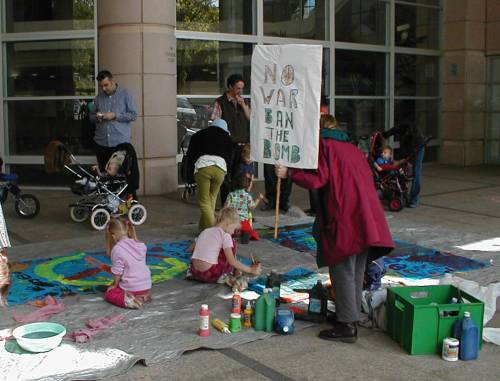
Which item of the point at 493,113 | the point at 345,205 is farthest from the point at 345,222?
the point at 493,113

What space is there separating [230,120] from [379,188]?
2.94 meters

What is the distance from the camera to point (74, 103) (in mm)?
12773

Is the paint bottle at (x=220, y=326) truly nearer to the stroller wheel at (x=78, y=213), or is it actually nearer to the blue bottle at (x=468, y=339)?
the blue bottle at (x=468, y=339)

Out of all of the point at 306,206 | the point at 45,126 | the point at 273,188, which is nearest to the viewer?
the point at 273,188

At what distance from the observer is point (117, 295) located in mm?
5980

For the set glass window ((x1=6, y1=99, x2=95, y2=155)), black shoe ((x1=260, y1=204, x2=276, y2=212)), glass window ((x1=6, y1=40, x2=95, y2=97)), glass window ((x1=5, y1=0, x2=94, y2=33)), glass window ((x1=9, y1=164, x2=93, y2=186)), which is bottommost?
black shoe ((x1=260, y1=204, x2=276, y2=212))

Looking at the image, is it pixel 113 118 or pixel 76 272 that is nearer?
pixel 76 272

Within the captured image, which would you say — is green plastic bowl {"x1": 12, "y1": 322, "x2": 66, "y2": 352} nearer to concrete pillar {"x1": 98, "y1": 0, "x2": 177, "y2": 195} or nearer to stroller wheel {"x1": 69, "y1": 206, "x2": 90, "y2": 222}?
stroller wheel {"x1": 69, "y1": 206, "x2": 90, "y2": 222}

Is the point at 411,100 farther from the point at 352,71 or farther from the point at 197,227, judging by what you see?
the point at 197,227

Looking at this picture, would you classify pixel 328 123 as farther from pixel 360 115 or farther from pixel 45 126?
pixel 360 115

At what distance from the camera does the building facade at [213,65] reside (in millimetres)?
12086

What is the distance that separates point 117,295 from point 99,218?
11.3 feet

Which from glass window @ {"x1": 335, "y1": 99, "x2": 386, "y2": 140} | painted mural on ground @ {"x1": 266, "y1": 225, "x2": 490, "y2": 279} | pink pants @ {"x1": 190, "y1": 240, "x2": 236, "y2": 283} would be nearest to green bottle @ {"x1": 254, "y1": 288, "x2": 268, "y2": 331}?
pink pants @ {"x1": 190, "y1": 240, "x2": 236, "y2": 283}

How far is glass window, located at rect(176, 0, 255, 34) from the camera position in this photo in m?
13.4
